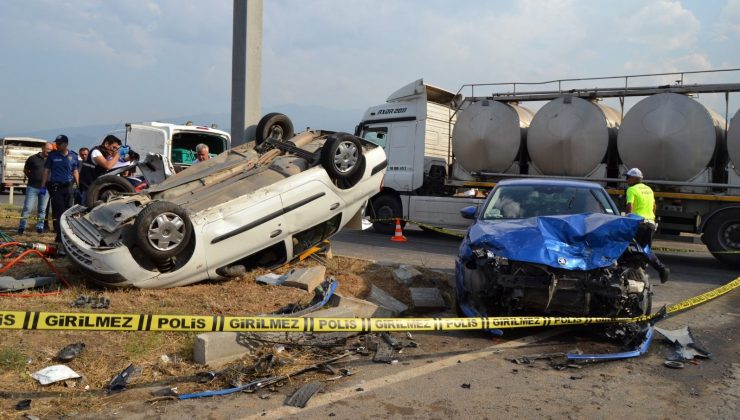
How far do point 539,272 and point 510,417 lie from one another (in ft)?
5.30

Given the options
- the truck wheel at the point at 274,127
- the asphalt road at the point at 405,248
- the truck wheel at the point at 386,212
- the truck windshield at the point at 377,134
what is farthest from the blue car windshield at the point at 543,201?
the truck windshield at the point at 377,134

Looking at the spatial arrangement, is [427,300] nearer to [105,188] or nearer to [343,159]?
[343,159]

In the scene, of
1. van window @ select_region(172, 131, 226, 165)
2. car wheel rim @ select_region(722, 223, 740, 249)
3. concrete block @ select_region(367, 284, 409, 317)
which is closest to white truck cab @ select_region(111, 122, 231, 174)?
van window @ select_region(172, 131, 226, 165)

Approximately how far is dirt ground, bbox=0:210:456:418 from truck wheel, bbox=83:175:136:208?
34.5 inches

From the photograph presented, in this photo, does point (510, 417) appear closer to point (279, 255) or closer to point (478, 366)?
point (478, 366)

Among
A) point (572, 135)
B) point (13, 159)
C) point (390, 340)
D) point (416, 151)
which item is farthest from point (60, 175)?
point (13, 159)

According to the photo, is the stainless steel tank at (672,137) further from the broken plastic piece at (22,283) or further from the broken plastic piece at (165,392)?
the broken plastic piece at (22,283)

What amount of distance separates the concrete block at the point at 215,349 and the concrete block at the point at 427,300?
2220 millimetres

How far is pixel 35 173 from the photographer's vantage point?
10078 mm

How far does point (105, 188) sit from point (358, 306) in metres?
3.63

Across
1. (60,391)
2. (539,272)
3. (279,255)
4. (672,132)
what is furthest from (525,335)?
(672,132)

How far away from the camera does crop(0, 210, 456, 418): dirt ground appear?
3.41 metres

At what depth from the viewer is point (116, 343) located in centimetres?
414

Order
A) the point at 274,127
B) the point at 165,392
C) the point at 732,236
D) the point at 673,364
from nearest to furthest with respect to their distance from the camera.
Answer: the point at 165,392, the point at 673,364, the point at 274,127, the point at 732,236
